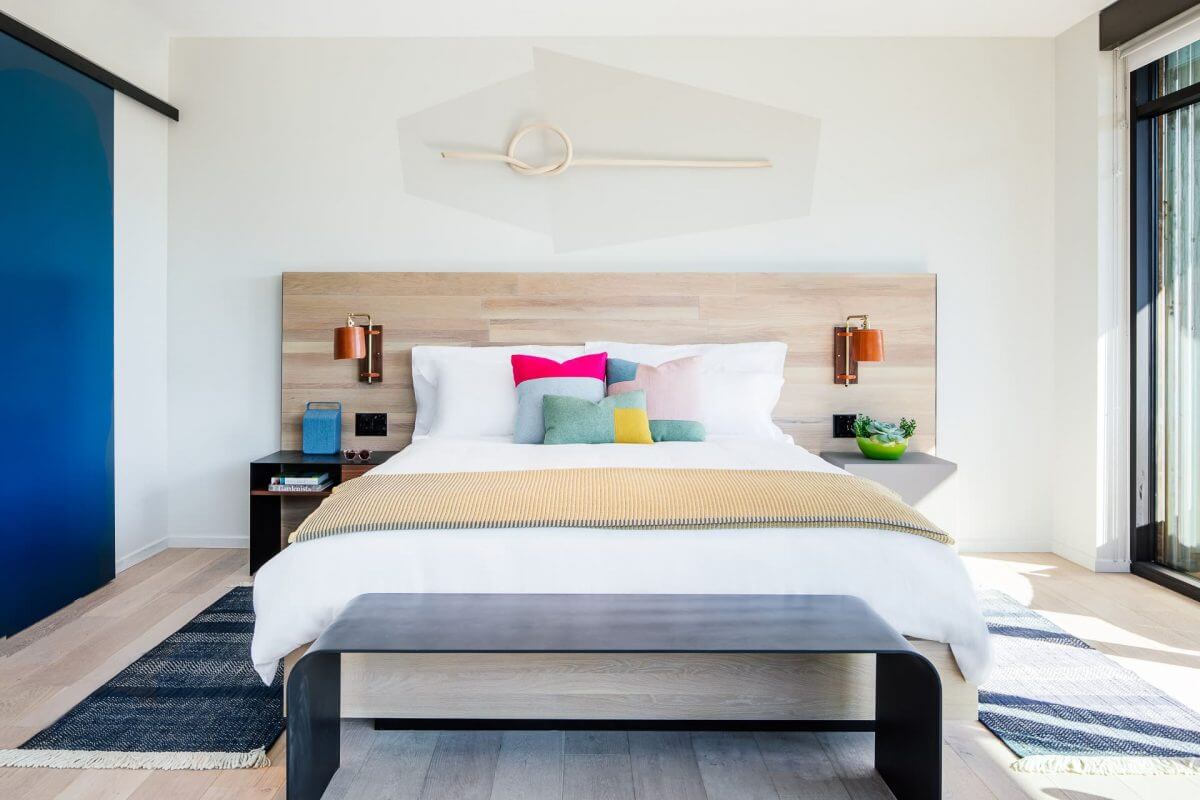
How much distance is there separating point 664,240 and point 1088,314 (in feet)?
6.63

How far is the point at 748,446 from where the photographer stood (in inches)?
121

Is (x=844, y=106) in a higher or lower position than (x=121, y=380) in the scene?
higher

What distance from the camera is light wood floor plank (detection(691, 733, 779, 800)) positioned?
182 centimetres

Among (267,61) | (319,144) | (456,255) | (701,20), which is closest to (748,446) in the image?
(456,255)

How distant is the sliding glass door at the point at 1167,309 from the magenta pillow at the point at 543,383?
95.7 inches

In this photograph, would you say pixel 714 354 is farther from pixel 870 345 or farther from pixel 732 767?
pixel 732 767

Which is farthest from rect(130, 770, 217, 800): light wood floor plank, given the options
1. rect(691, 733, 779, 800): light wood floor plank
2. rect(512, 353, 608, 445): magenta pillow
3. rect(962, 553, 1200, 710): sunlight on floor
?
rect(962, 553, 1200, 710): sunlight on floor

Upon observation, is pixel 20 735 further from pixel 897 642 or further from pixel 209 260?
pixel 209 260

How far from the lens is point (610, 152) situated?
403cm

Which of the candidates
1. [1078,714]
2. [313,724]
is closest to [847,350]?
[1078,714]

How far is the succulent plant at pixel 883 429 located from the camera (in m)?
3.67

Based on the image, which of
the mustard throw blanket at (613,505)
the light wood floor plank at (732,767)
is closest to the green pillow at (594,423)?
the mustard throw blanket at (613,505)

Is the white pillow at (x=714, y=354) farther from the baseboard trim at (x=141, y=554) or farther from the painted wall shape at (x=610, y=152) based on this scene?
the baseboard trim at (x=141, y=554)

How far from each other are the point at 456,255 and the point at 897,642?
300cm
